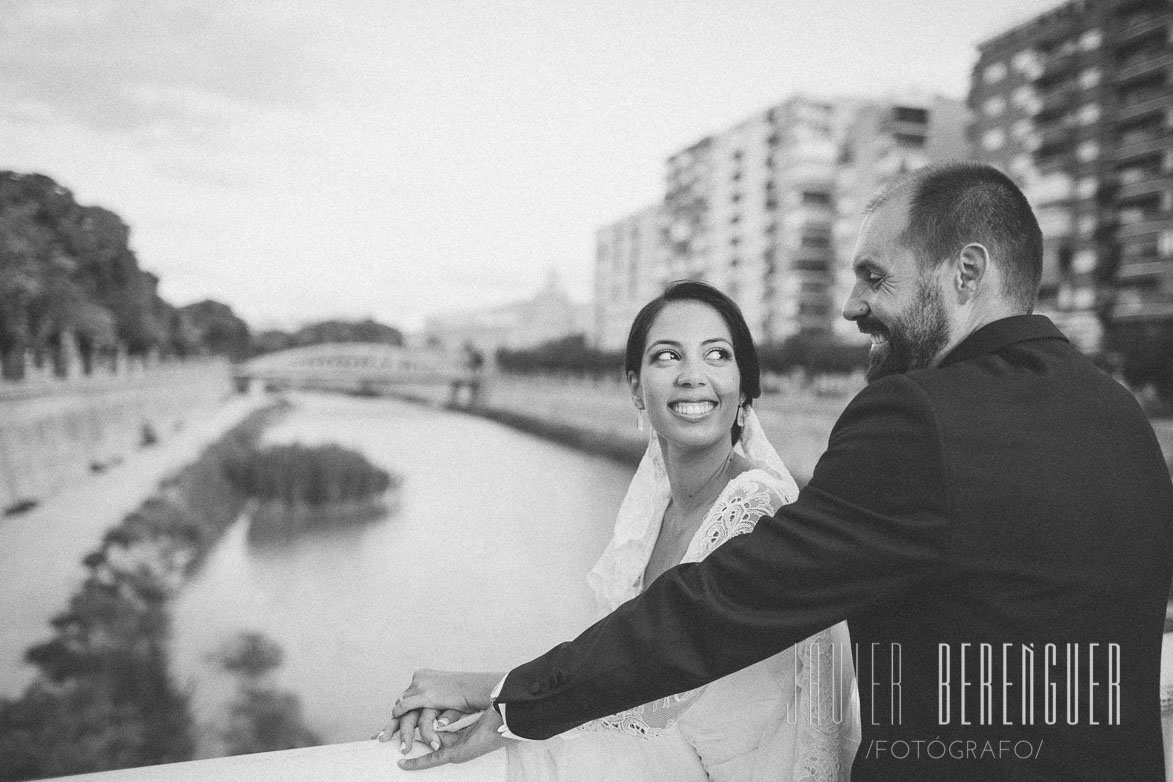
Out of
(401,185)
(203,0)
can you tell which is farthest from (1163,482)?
(401,185)

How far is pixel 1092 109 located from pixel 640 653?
16.6 meters

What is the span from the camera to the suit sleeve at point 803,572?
47 cm

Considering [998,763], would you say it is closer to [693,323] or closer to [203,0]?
[693,323]

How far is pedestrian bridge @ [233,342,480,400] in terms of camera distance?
36.3ft

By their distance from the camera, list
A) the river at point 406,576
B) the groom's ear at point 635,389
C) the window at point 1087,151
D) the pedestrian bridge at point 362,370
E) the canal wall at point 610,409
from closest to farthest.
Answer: the groom's ear at point 635,389
the river at point 406,576
the canal wall at point 610,409
the pedestrian bridge at point 362,370
the window at point 1087,151

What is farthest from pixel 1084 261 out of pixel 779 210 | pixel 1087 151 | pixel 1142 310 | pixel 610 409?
pixel 779 210

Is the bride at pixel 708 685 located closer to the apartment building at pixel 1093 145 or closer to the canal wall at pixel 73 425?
the canal wall at pixel 73 425

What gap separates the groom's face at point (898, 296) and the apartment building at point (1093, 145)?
493 inches

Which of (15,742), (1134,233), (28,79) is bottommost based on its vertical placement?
(15,742)

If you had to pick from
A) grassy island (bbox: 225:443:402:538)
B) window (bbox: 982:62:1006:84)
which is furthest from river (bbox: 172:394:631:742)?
window (bbox: 982:62:1006:84)

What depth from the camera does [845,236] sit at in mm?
19953

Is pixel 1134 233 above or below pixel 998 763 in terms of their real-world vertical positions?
above

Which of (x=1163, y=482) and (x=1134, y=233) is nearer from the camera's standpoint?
(x=1163, y=482)

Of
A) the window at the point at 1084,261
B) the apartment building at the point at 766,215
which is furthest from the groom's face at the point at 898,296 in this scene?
the apartment building at the point at 766,215
